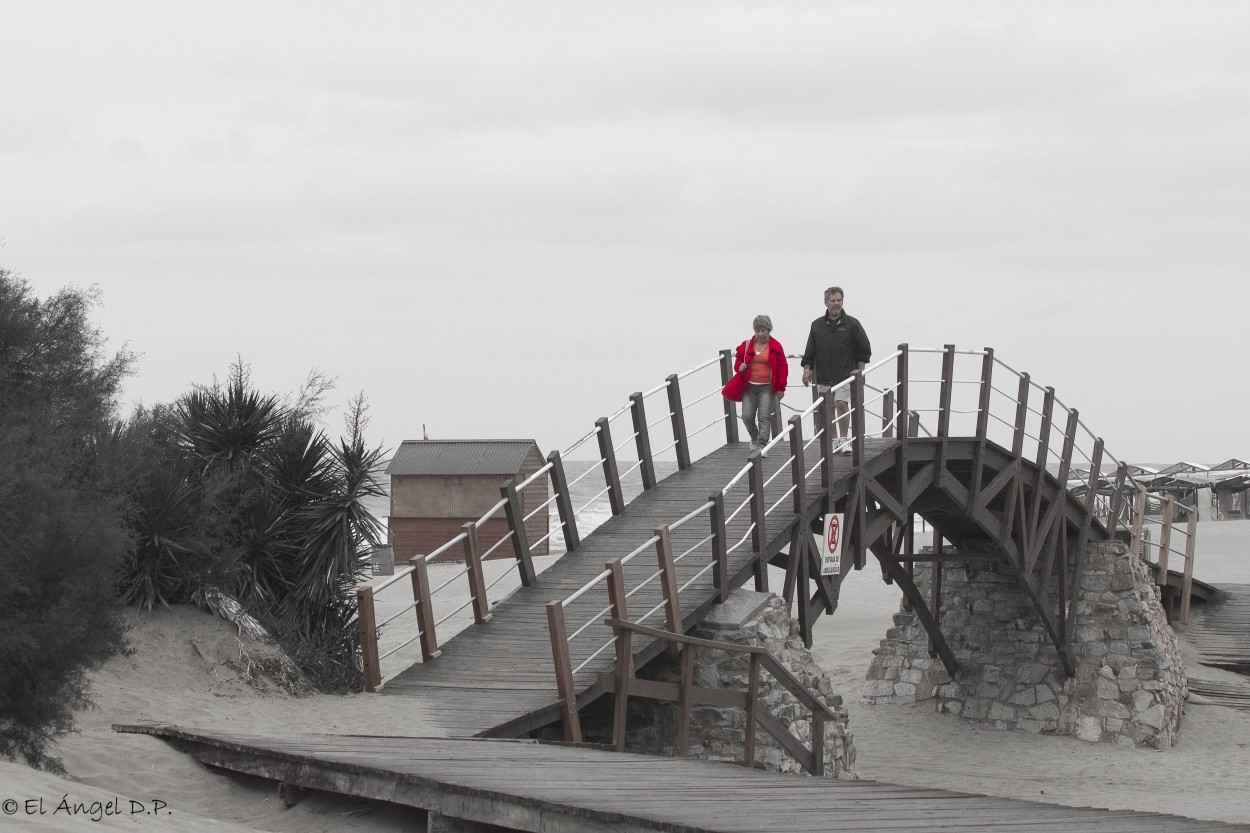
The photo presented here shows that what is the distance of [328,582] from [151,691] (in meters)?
2.73

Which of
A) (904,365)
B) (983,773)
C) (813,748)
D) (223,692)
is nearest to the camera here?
(223,692)

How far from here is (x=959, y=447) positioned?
15.9 meters

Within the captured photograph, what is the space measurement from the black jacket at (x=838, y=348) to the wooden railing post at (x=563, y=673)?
6411 mm

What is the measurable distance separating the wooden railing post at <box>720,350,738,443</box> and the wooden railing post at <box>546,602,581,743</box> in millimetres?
6526

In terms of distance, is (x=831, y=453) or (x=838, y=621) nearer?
(x=831, y=453)

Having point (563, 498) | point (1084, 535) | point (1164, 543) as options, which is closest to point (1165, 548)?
point (1164, 543)

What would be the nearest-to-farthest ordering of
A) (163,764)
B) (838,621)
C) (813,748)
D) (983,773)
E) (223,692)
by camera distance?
(163,764)
(223,692)
(813,748)
(983,773)
(838,621)

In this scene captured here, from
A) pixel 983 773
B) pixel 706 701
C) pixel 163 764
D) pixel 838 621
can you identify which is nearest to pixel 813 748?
pixel 706 701

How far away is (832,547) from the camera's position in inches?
529

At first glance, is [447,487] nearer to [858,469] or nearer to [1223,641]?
[1223,641]

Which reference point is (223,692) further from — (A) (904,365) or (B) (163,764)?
(A) (904,365)

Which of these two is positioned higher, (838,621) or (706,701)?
(706,701)

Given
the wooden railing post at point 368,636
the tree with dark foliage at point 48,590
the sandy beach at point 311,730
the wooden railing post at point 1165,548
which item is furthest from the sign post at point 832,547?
the wooden railing post at point 1165,548

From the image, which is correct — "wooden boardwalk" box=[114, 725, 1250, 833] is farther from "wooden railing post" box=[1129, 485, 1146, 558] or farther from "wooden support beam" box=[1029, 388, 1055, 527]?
"wooden railing post" box=[1129, 485, 1146, 558]
